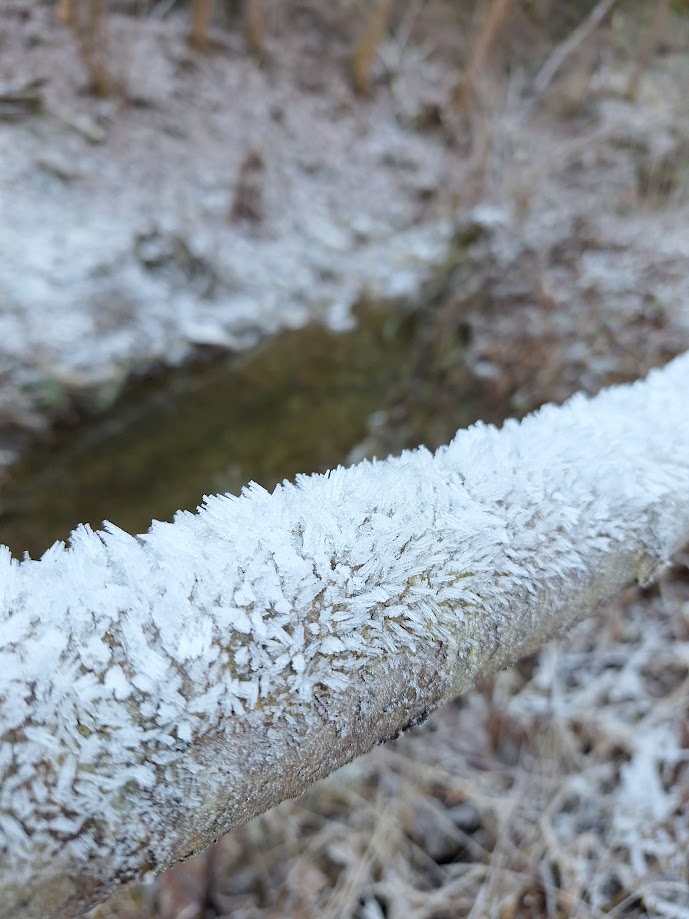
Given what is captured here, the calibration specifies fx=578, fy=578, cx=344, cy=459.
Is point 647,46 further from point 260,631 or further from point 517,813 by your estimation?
point 260,631

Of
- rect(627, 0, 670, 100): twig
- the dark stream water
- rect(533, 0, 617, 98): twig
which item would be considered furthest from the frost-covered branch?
rect(627, 0, 670, 100): twig

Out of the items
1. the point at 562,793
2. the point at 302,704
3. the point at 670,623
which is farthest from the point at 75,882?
the point at 670,623

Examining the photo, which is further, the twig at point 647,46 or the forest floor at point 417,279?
the twig at point 647,46

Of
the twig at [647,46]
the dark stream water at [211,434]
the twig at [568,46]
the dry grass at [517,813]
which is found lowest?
the dry grass at [517,813]

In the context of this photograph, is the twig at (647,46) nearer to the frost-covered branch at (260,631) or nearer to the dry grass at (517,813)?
the dry grass at (517,813)

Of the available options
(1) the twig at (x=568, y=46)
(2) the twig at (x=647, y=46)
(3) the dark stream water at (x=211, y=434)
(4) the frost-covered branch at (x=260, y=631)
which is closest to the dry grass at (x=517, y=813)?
(4) the frost-covered branch at (x=260, y=631)

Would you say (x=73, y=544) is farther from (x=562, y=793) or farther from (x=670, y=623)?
(x=670, y=623)
